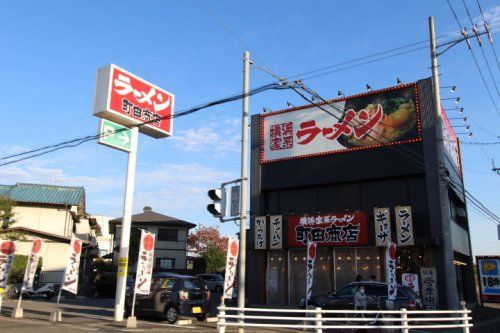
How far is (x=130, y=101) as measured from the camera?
720 inches

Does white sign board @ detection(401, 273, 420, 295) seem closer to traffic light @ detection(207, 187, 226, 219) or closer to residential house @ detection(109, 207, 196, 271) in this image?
traffic light @ detection(207, 187, 226, 219)

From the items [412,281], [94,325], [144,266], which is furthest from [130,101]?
[412,281]

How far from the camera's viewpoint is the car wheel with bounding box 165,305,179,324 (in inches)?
629

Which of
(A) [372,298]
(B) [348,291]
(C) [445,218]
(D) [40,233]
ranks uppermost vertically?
(D) [40,233]

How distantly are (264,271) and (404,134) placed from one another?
1081cm

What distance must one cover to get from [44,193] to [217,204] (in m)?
30.4

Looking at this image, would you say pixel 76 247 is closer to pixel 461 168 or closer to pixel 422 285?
pixel 422 285

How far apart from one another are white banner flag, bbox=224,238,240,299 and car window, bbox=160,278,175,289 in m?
3.60

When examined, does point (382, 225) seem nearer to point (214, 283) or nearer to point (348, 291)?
point (348, 291)

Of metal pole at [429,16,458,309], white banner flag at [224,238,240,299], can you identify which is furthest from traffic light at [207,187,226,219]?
metal pole at [429,16,458,309]

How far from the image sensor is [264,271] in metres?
26.3

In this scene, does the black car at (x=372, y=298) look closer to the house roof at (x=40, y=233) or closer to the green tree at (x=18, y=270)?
the green tree at (x=18, y=270)

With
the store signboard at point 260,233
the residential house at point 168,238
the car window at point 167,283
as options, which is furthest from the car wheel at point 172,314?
the residential house at point 168,238

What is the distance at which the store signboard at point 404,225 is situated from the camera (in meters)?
21.5
